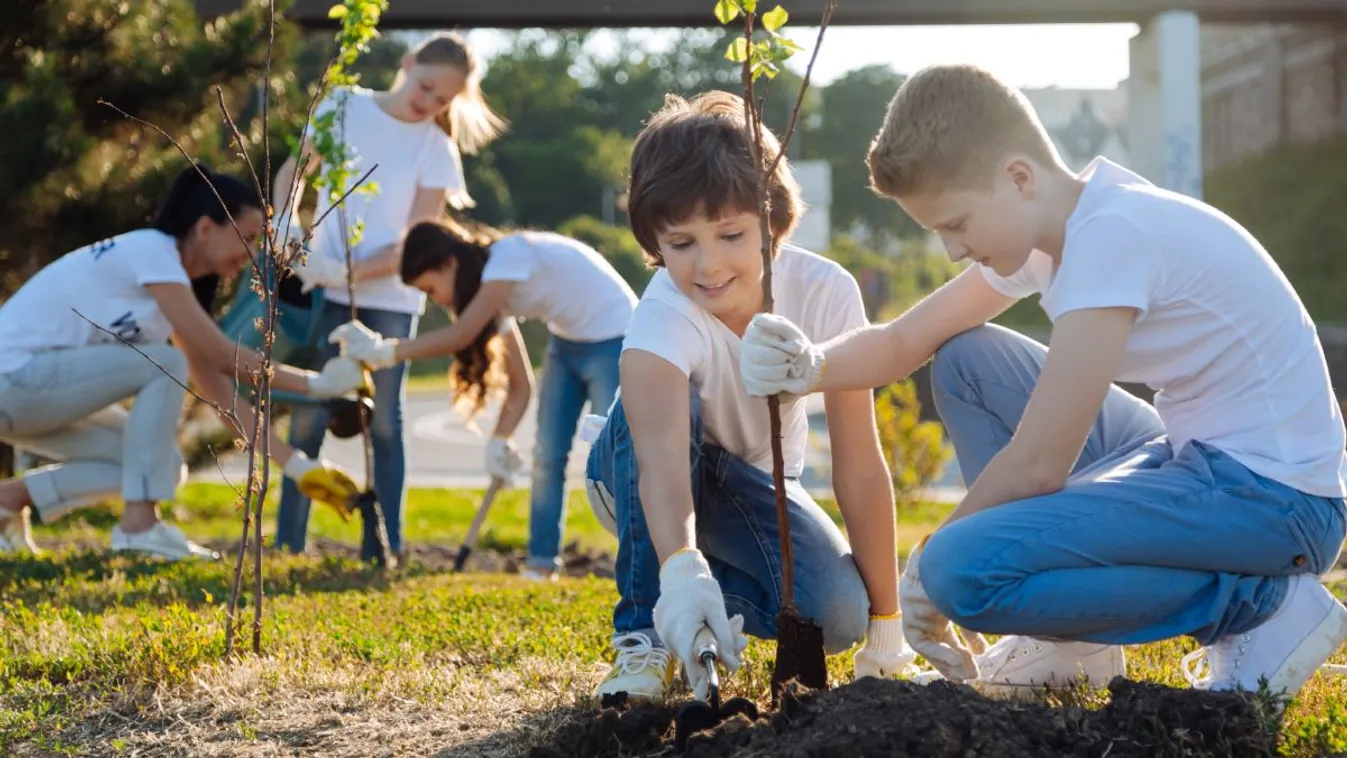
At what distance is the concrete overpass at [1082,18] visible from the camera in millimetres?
8875

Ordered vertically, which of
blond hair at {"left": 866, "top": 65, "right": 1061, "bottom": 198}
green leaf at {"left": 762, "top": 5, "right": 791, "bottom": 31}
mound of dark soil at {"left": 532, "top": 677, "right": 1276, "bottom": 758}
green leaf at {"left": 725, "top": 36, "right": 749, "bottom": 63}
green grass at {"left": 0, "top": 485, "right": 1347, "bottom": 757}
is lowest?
green grass at {"left": 0, "top": 485, "right": 1347, "bottom": 757}

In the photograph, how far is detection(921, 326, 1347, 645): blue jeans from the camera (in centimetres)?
250

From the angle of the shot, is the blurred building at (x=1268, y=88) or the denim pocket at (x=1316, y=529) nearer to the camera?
the denim pocket at (x=1316, y=529)

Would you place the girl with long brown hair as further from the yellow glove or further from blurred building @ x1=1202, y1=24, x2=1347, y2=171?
blurred building @ x1=1202, y1=24, x2=1347, y2=171

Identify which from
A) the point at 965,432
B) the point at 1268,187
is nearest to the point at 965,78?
the point at 965,432

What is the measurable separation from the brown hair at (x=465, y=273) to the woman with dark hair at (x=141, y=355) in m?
0.51

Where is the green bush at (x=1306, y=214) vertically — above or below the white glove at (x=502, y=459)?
above

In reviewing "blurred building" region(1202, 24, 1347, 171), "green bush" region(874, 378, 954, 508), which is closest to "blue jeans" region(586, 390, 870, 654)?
"green bush" region(874, 378, 954, 508)

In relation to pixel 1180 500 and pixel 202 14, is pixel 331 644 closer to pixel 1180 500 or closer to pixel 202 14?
pixel 1180 500

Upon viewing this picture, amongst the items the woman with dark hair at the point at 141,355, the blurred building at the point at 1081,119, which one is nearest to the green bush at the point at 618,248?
the blurred building at the point at 1081,119

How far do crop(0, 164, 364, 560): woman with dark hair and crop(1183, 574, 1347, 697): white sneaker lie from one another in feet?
10.3

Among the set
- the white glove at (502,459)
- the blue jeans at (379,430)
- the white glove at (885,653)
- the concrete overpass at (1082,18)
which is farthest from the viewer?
the concrete overpass at (1082,18)

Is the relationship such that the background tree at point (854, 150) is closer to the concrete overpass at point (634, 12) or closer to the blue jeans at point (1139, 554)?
the concrete overpass at point (634, 12)

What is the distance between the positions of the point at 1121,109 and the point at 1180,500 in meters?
20.6
